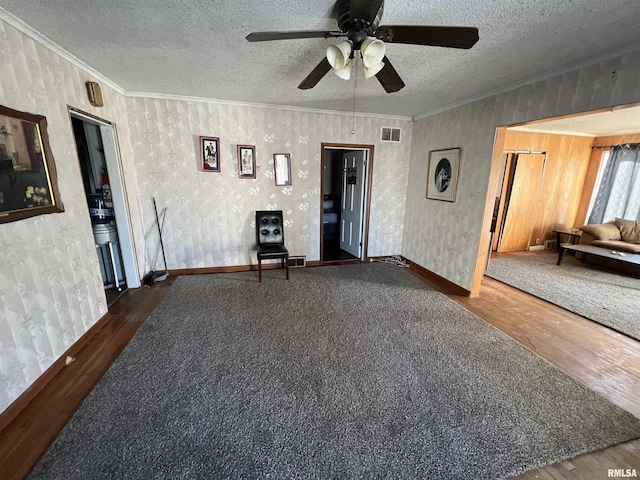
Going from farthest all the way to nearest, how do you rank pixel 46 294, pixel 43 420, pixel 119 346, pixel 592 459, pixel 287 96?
pixel 287 96, pixel 119 346, pixel 46 294, pixel 43 420, pixel 592 459

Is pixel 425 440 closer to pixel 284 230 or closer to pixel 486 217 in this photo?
pixel 486 217

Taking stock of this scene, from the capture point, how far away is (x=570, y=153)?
502cm

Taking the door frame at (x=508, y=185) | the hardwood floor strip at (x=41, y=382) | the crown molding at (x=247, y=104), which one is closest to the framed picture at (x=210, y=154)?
the crown molding at (x=247, y=104)

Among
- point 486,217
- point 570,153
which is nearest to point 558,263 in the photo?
point 570,153

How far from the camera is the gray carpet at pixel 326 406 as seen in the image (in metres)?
1.32

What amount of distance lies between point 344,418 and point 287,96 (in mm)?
3342

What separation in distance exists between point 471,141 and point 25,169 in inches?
161

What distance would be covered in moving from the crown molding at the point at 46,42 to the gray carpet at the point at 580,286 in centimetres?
533

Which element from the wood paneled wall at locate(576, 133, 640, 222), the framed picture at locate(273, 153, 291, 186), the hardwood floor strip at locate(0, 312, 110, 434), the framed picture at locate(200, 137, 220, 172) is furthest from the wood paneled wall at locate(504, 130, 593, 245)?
the hardwood floor strip at locate(0, 312, 110, 434)

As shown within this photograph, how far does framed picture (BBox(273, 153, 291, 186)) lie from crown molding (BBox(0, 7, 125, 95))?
2.00m

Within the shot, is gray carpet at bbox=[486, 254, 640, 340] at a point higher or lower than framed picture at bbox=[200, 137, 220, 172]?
lower

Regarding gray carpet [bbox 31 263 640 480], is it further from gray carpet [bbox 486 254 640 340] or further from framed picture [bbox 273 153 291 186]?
framed picture [bbox 273 153 291 186]

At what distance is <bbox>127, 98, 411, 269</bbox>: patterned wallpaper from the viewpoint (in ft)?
11.2

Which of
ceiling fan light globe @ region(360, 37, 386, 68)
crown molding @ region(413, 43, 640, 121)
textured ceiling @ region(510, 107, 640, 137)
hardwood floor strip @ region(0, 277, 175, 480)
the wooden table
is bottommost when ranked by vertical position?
hardwood floor strip @ region(0, 277, 175, 480)
